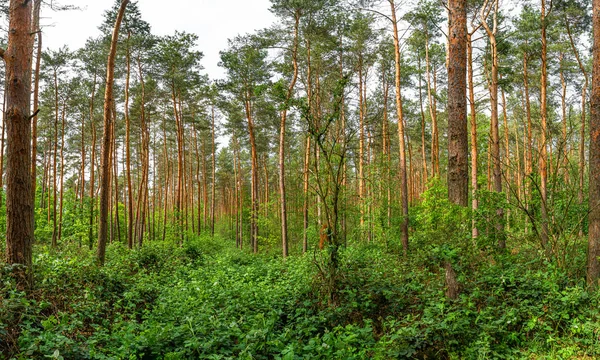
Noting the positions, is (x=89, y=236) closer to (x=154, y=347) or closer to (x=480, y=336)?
(x=154, y=347)

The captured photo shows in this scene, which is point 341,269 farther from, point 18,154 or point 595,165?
point 18,154

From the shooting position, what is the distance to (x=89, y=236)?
18.0 m

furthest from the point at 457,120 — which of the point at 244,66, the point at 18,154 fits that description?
the point at 244,66

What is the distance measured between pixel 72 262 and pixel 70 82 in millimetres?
15800

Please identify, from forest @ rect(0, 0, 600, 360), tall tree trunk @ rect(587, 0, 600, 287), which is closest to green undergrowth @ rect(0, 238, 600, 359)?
forest @ rect(0, 0, 600, 360)

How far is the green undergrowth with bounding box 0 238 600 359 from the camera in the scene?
4273 millimetres

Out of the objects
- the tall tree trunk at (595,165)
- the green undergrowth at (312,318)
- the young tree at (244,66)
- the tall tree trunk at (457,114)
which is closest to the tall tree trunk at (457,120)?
the tall tree trunk at (457,114)

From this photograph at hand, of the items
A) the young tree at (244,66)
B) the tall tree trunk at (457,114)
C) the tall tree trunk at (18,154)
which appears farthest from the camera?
the young tree at (244,66)

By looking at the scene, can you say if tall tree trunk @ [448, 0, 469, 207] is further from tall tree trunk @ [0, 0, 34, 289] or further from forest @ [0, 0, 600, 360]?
tall tree trunk @ [0, 0, 34, 289]

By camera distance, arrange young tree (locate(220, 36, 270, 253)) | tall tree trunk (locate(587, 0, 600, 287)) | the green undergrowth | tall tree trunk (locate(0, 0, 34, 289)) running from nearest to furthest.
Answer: the green undergrowth
tall tree trunk (locate(0, 0, 34, 289))
tall tree trunk (locate(587, 0, 600, 287))
young tree (locate(220, 36, 270, 253))

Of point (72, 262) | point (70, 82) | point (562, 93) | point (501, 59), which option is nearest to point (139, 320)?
point (72, 262)

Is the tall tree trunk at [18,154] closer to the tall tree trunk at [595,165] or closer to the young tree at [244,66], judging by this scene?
the young tree at [244,66]

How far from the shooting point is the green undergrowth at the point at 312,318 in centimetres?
427

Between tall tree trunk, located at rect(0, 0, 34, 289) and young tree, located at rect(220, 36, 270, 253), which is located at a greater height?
young tree, located at rect(220, 36, 270, 253)
